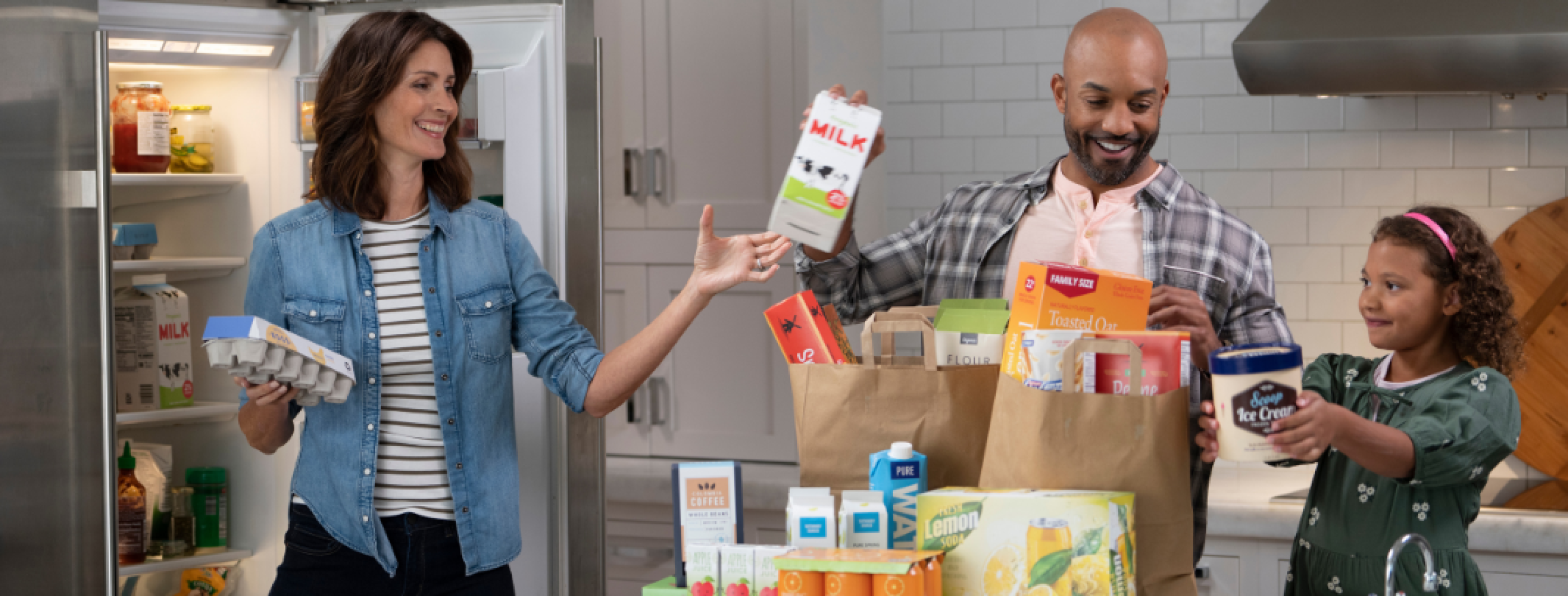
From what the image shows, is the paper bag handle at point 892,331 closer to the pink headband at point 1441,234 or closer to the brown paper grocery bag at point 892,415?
the brown paper grocery bag at point 892,415

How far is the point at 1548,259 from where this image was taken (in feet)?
10.1

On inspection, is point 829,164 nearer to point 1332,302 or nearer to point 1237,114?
point 1237,114

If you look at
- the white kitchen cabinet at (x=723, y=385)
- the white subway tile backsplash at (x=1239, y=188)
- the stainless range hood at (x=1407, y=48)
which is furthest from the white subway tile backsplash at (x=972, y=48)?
the white kitchen cabinet at (x=723, y=385)

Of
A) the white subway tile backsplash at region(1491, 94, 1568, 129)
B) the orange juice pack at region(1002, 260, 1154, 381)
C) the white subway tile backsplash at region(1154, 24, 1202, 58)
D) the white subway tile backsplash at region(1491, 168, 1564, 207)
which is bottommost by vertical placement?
the orange juice pack at region(1002, 260, 1154, 381)

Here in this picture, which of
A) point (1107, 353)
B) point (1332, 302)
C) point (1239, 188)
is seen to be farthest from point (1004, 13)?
point (1107, 353)

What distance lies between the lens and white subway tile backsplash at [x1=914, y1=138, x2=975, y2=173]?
3441mm

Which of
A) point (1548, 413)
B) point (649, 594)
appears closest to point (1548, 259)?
point (1548, 413)

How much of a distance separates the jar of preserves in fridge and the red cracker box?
1897mm

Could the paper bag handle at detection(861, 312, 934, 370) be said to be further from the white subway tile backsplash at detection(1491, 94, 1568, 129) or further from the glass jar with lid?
the white subway tile backsplash at detection(1491, 94, 1568, 129)

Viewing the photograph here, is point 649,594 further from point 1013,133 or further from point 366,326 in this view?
point 1013,133

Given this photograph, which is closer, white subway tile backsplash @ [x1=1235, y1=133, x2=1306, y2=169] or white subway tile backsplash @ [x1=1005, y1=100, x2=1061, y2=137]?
white subway tile backsplash @ [x1=1235, y1=133, x2=1306, y2=169]

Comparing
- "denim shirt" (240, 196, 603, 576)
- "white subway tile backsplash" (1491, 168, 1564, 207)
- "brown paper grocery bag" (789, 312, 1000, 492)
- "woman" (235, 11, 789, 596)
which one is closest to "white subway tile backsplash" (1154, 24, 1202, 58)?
Result: "white subway tile backsplash" (1491, 168, 1564, 207)

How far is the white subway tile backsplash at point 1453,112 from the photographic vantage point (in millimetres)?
3104

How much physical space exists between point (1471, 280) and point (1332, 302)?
5.15 feet
